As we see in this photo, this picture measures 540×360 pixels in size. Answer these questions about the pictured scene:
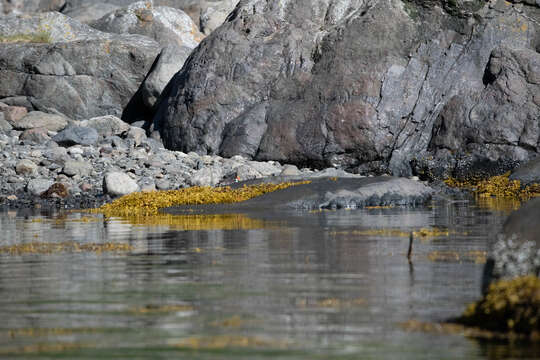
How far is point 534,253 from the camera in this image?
6.38m

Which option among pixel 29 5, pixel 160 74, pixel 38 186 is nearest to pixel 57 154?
pixel 38 186

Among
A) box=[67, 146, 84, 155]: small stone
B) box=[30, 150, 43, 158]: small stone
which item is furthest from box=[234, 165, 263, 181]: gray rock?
box=[30, 150, 43, 158]: small stone

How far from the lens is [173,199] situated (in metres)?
17.0

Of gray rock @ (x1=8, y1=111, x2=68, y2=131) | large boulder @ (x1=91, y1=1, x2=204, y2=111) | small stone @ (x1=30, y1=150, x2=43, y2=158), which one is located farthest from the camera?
large boulder @ (x1=91, y1=1, x2=204, y2=111)

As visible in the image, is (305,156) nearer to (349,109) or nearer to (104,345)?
(349,109)

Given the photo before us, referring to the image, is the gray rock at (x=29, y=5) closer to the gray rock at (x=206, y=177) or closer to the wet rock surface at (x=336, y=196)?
the gray rock at (x=206, y=177)

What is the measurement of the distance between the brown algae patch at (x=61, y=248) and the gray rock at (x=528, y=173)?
1162cm

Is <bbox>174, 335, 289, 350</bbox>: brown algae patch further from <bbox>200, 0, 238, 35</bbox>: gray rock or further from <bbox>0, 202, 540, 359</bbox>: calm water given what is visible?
<bbox>200, 0, 238, 35</bbox>: gray rock

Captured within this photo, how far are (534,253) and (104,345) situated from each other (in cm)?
306

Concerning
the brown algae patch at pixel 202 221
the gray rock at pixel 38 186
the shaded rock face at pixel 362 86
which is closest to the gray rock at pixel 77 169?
the gray rock at pixel 38 186

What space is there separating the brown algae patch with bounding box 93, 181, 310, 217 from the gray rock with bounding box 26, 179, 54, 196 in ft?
12.4

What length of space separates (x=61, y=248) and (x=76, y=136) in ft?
50.0

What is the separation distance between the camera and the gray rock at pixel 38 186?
20.7 meters

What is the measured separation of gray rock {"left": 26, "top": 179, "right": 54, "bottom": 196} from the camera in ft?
67.9
